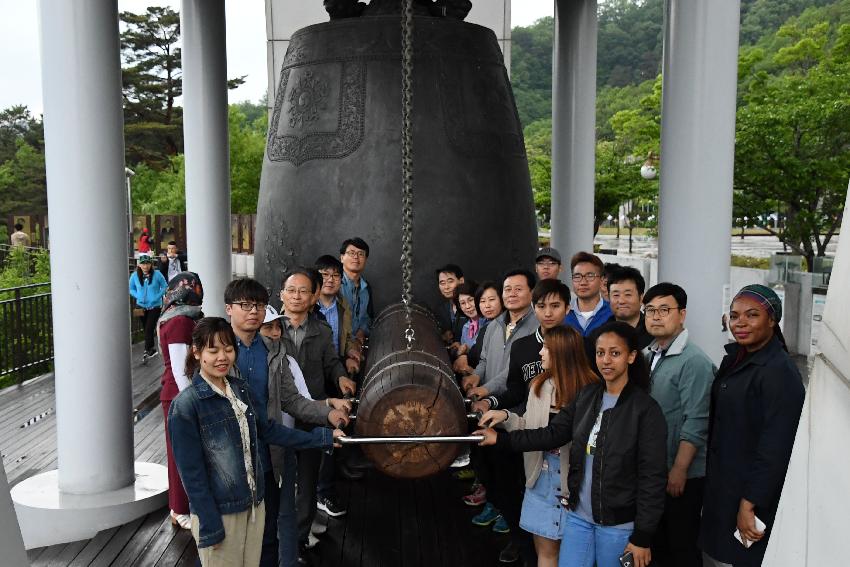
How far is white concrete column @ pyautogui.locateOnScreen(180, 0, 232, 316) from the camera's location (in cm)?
754

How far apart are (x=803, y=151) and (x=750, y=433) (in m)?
13.1

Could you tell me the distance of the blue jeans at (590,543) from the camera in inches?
121

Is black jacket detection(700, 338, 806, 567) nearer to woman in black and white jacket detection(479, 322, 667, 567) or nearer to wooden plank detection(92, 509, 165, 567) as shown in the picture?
woman in black and white jacket detection(479, 322, 667, 567)

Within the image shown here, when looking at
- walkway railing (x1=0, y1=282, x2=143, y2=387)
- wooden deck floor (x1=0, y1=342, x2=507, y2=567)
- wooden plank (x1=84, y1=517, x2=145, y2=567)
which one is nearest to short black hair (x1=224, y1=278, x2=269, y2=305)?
wooden deck floor (x1=0, y1=342, x2=507, y2=567)

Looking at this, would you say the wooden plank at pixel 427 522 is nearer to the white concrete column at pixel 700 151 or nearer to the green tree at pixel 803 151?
the white concrete column at pixel 700 151

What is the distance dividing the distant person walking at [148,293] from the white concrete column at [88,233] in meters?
5.24

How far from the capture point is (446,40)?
18.2 ft

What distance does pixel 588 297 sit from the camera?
4.58 m

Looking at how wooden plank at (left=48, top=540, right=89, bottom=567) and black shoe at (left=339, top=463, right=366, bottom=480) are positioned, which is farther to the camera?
black shoe at (left=339, top=463, right=366, bottom=480)

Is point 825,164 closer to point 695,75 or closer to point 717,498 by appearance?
point 695,75

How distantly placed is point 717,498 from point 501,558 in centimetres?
158

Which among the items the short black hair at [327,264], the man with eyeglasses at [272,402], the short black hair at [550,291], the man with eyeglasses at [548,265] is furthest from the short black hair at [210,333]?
the man with eyeglasses at [548,265]

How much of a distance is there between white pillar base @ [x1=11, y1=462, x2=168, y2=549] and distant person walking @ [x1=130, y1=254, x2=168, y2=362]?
5042 mm

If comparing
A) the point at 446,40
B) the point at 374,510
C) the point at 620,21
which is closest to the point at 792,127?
the point at 446,40
